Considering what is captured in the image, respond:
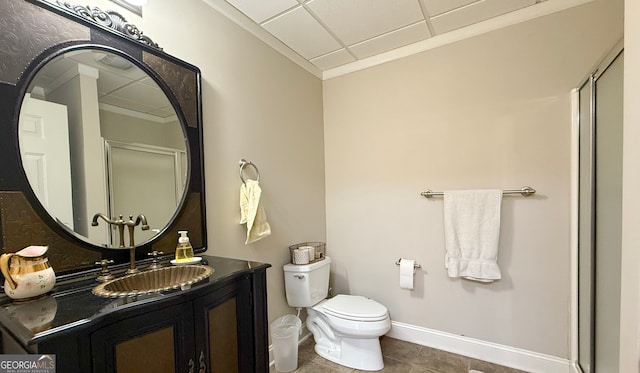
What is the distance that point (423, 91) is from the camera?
2.20 meters

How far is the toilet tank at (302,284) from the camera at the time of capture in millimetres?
2061

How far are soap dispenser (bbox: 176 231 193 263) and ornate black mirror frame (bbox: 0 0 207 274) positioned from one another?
9 cm

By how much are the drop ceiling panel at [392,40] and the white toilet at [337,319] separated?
1.74 metres

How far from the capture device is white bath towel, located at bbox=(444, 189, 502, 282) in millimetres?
1896

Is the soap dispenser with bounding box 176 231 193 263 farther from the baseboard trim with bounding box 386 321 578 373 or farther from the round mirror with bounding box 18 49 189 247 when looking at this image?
the baseboard trim with bounding box 386 321 578 373

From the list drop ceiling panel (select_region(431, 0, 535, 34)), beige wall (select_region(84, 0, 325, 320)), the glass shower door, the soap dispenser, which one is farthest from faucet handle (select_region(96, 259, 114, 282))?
drop ceiling panel (select_region(431, 0, 535, 34))

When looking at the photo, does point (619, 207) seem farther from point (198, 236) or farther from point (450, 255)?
point (198, 236)

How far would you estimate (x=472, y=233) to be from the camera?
1.96 meters

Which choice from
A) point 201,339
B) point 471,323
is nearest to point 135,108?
point 201,339

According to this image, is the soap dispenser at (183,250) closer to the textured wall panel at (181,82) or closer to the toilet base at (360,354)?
the textured wall panel at (181,82)

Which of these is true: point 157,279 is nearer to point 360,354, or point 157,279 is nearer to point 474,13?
point 360,354

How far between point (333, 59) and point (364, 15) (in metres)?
0.59

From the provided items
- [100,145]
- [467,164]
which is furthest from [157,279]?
[467,164]

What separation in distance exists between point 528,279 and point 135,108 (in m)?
2.54
